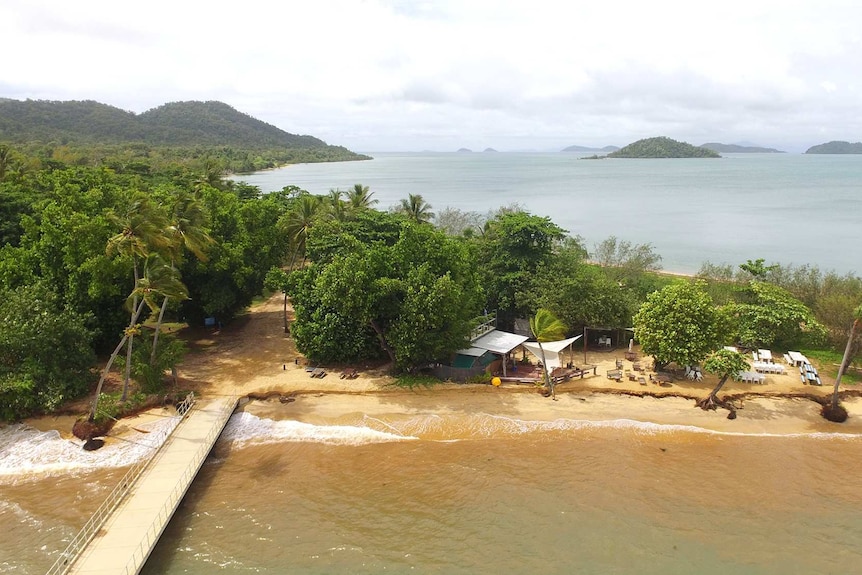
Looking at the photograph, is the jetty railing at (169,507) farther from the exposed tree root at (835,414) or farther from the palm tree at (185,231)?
the exposed tree root at (835,414)

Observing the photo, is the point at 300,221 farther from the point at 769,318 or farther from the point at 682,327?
the point at 769,318

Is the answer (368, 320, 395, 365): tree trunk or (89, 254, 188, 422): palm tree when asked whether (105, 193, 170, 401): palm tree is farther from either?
(368, 320, 395, 365): tree trunk

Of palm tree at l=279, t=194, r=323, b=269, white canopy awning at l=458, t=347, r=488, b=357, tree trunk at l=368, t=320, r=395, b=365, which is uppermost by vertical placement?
palm tree at l=279, t=194, r=323, b=269

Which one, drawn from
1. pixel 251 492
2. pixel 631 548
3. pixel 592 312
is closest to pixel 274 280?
pixel 251 492

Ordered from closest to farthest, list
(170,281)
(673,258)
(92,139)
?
(170,281), (673,258), (92,139)

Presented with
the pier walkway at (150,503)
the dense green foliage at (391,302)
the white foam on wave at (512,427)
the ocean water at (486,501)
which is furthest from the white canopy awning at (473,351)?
the pier walkway at (150,503)

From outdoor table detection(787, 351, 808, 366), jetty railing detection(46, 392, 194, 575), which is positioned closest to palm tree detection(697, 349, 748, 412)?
outdoor table detection(787, 351, 808, 366)

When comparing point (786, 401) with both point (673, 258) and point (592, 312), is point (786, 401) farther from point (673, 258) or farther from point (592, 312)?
point (673, 258)
